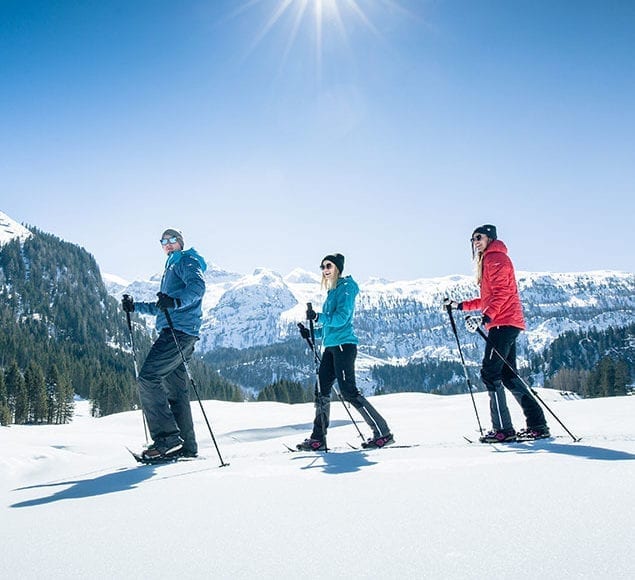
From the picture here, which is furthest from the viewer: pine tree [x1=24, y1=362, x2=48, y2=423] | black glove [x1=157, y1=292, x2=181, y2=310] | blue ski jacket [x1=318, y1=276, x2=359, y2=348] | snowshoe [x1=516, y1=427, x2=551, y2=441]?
pine tree [x1=24, y1=362, x2=48, y2=423]

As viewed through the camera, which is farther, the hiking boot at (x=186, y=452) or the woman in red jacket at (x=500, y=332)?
the hiking boot at (x=186, y=452)

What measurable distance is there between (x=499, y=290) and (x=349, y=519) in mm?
4481

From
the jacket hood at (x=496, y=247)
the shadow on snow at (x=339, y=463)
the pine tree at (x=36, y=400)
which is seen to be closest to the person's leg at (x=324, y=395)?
the shadow on snow at (x=339, y=463)

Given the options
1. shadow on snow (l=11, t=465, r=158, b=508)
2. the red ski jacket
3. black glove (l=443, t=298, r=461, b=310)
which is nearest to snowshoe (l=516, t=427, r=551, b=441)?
the red ski jacket

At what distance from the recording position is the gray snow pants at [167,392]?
6.04 m

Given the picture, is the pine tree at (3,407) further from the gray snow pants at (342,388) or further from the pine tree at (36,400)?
the gray snow pants at (342,388)

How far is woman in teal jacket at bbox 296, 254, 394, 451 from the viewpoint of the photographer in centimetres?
625

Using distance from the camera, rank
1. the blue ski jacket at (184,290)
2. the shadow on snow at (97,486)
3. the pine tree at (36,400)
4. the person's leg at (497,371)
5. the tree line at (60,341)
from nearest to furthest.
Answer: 1. the shadow on snow at (97,486)
2. the person's leg at (497,371)
3. the blue ski jacket at (184,290)
4. the pine tree at (36,400)
5. the tree line at (60,341)

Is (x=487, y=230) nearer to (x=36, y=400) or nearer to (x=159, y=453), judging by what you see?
(x=159, y=453)

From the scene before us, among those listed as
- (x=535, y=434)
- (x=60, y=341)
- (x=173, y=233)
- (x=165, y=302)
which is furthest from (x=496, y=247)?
(x=60, y=341)

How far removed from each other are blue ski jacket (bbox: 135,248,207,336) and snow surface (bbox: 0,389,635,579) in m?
2.10

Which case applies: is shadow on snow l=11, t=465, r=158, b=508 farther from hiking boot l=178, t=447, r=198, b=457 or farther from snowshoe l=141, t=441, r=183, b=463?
hiking boot l=178, t=447, r=198, b=457

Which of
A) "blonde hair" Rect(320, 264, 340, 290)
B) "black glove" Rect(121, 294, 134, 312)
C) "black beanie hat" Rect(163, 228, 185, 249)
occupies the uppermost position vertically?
"black beanie hat" Rect(163, 228, 185, 249)

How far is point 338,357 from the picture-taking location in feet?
20.9
